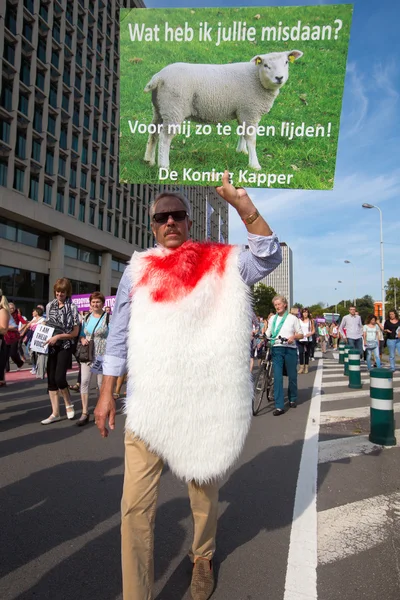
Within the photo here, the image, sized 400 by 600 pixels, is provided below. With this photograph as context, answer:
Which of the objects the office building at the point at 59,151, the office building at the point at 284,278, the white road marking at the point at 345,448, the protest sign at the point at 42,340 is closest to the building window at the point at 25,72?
the office building at the point at 59,151

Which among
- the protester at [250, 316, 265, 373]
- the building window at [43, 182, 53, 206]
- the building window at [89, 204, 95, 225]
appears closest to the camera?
the protester at [250, 316, 265, 373]

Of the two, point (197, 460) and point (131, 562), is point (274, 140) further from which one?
point (131, 562)

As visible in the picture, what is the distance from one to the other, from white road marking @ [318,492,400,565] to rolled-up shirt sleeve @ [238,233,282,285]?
1790 millimetres

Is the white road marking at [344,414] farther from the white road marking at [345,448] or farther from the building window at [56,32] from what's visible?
the building window at [56,32]

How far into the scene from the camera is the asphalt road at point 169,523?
2383 millimetres

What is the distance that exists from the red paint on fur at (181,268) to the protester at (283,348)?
5.34 m

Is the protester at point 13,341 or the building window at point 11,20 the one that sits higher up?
the building window at point 11,20

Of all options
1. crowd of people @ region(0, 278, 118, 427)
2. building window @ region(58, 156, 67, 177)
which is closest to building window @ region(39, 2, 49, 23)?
building window @ region(58, 156, 67, 177)

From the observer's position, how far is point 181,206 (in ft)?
7.86

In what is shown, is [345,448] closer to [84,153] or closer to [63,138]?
[63,138]

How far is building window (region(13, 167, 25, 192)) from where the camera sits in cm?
2880

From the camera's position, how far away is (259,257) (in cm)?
217

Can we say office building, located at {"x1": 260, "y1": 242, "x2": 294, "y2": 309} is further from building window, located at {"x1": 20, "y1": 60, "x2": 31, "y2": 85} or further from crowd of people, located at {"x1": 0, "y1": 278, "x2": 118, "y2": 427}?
crowd of people, located at {"x1": 0, "y1": 278, "x2": 118, "y2": 427}

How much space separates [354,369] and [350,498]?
6673mm
